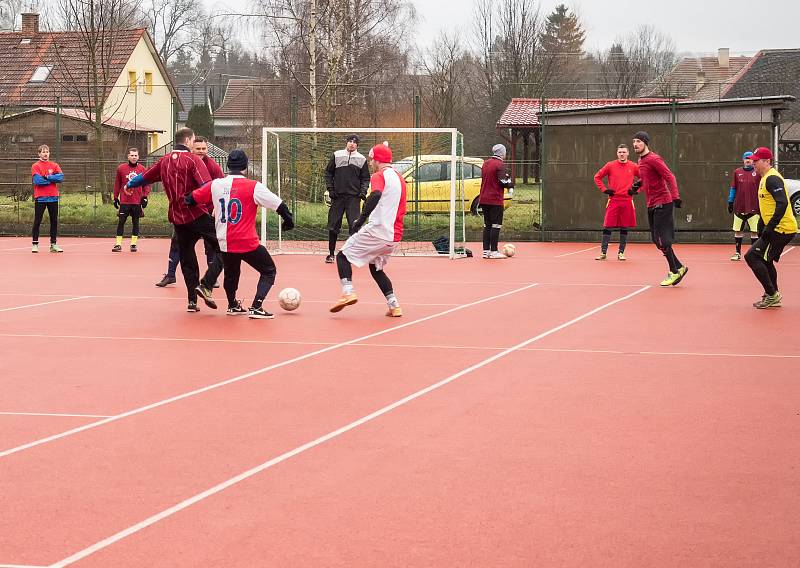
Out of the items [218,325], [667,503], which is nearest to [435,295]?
[218,325]

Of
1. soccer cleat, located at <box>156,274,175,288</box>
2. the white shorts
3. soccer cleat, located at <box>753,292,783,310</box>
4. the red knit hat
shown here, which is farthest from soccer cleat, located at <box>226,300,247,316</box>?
soccer cleat, located at <box>753,292,783,310</box>

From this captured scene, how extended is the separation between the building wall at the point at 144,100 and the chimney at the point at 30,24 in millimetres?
4291

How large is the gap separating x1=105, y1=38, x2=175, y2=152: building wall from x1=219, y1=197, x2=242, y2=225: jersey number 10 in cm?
2222

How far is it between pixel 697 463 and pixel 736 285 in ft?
35.2

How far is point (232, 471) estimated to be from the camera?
19.7 feet

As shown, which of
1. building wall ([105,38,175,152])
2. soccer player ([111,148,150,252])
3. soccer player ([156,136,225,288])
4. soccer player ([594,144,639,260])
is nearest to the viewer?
soccer player ([156,136,225,288])

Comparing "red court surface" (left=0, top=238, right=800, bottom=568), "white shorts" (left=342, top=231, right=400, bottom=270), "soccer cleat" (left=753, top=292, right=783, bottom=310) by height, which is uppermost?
"white shorts" (left=342, top=231, right=400, bottom=270)

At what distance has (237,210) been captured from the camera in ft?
39.9

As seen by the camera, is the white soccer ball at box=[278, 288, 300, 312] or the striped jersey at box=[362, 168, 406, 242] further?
the white soccer ball at box=[278, 288, 300, 312]

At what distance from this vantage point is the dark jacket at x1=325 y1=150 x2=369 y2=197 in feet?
65.5

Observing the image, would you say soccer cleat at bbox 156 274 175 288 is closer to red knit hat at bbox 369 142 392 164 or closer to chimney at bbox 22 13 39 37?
red knit hat at bbox 369 142 392 164

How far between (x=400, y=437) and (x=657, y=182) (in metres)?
10.5

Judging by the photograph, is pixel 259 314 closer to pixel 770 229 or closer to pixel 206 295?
pixel 206 295

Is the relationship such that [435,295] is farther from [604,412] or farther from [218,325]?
[604,412]
